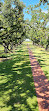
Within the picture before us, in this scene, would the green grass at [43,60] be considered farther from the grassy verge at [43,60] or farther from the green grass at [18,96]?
the green grass at [18,96]

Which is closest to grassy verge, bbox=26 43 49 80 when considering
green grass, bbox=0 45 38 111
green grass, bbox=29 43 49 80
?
green grass, bbox=29 43 49 80

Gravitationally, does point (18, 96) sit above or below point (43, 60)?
above

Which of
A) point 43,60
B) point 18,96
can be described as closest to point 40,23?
point 43,60

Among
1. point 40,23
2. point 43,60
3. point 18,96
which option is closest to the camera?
point 18,96

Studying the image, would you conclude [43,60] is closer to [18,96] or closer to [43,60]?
[43,60]

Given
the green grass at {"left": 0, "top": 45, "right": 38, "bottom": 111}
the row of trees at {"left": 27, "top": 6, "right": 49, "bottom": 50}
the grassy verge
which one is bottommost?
the grassy verge

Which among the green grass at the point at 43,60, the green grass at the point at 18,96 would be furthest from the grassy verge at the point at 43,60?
the green grass at the point at 18,96

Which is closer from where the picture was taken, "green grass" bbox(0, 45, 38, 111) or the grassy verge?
"green grass" bbox(0, 45, 38, 111)

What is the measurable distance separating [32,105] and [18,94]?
5.62 feet

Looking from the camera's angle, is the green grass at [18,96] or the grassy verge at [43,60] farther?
the grassy verge at [43,60]

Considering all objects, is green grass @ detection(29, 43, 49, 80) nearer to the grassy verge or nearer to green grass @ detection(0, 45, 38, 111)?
the grassy verge

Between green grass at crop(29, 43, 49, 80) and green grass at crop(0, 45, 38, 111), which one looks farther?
green grass at crop(29, 43, 49, 80)

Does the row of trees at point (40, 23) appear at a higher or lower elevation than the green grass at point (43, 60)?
higher

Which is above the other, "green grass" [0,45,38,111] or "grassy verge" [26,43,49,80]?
"green grass" [0,45,38,111]
